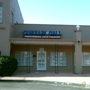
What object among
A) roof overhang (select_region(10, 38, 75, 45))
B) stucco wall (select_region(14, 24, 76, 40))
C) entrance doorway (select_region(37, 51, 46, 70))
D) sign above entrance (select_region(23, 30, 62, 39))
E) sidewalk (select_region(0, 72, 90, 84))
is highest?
stucco wall (select_region(14, 24, 76, 40))

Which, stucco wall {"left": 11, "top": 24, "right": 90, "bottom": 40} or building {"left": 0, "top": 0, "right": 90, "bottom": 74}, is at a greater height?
stucco wall {"left": 11, "top": 24, "right": 90, "bottom": 40}

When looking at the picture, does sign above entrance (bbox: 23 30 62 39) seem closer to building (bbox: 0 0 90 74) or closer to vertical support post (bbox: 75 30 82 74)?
building (bbox: 0 0 90 74)

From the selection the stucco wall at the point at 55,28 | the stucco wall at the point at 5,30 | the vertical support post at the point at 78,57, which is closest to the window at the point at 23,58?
the stucco wall at the point at 55,28

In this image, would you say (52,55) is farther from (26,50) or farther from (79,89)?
(79,89)

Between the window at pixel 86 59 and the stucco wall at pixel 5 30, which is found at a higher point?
the stucco wall at pixel 5 30

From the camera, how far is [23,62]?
26.5 meters

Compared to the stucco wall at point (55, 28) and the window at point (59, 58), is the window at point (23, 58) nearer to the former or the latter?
the window at point (59, 58)

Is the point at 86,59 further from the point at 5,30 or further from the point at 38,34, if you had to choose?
the point at 5,30

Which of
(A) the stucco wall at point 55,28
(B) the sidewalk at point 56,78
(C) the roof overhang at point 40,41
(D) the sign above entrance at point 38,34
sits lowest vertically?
(B) the sidewalk at point 56,78

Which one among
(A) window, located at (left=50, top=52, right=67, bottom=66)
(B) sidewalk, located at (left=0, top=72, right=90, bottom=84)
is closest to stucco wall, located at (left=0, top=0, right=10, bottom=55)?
(B) sidewalk, located at (left=0, top=72, right=90, bottom=84)

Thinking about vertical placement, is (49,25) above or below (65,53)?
above

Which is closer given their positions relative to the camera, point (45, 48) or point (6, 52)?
point (6, 52)

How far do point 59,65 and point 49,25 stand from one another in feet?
16.4

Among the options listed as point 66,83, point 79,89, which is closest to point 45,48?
point 66,83
